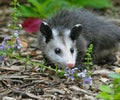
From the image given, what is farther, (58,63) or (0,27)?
(0,27)

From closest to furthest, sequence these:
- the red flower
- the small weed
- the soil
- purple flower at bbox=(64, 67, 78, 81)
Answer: the small weed, the soil, purple flower at bbox=(64, 67, 78, 81), the red flower

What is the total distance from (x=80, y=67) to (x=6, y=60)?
2.80 feet

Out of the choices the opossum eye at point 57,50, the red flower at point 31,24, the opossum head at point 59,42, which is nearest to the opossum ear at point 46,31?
the opossum head at point 59,42

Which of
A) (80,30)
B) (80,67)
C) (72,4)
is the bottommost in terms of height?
(80,67)

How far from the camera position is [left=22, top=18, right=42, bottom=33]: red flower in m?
6.11

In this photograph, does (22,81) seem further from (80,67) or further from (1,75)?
(80,67)

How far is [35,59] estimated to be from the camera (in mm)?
5258

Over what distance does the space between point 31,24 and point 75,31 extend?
150cm

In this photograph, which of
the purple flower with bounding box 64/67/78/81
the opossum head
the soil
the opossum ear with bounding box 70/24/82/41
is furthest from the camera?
the opossum ear with bounding box 70/24/82/41

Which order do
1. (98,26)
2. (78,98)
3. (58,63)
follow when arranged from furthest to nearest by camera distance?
(98,26) → (58,63) → (78,98)

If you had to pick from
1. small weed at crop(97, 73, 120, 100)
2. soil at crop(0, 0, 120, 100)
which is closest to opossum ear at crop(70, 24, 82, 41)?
soil at crop(0, 0, 120, 100)

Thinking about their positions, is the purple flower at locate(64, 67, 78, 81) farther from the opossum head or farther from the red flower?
the red flower

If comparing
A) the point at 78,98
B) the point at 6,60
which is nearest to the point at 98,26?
the point at 6,60

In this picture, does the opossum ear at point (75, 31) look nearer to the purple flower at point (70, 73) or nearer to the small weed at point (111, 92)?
the purple flower at point (70, 73)
